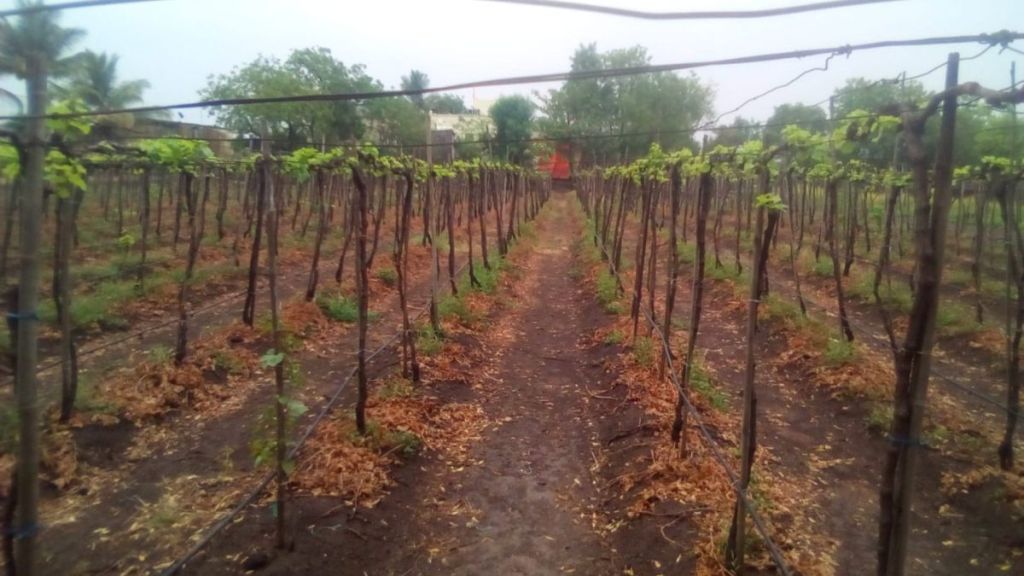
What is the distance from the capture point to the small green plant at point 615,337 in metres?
9.39

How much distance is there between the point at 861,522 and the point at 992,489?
1.15m

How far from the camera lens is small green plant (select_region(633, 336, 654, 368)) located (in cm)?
796

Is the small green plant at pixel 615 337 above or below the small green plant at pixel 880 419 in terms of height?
above

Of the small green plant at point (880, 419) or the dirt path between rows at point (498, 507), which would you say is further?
the small green plant at point (880, 419)

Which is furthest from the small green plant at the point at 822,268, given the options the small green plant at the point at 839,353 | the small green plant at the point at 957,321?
the small green plant at the point at 839,353

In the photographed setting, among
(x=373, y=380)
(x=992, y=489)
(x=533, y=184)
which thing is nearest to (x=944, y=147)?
(x=992, y=489)

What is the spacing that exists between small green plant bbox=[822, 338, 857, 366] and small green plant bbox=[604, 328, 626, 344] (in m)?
2.69

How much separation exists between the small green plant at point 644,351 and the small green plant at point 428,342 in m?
2.66

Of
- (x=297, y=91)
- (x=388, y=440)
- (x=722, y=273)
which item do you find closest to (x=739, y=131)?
(x=722, y=273)

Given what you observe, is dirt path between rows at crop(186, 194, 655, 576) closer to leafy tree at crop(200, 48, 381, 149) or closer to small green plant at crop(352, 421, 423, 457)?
small green plant at crop(352, 421, 423, 457)

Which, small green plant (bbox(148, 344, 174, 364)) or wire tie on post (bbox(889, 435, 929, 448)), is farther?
small green plant (bbox(148, 344, 174, 364))

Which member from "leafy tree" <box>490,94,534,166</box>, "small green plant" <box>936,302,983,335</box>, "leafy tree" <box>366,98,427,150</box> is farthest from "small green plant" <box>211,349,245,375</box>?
"leafy tree" <box>490,94,534,166</box>

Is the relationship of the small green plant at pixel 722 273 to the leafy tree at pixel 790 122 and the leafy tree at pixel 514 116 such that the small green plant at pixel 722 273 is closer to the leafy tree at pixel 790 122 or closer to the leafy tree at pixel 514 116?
the leafy tree at pixel 790 122

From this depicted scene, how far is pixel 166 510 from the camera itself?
15.9 ft
